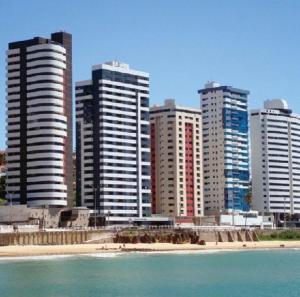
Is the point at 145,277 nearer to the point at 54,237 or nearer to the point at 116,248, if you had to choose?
the point at 116,248

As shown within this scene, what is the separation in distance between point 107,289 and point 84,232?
9181 centimetres

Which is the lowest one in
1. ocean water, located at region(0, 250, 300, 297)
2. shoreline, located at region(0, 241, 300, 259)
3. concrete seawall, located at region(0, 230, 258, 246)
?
ocean water, located at region(0, 250, 300, 297)

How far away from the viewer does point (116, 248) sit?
529ft

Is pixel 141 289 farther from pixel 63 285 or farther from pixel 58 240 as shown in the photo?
pixel 58 240

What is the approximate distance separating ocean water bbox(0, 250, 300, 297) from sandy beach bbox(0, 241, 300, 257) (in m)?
10.4

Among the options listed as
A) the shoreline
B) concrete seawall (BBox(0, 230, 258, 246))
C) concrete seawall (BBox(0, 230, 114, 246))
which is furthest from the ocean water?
concrete seawall (BBox(0, 230, 258, 246))

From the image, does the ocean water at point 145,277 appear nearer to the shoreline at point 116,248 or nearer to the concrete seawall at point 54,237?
the shoreline at point 116,248

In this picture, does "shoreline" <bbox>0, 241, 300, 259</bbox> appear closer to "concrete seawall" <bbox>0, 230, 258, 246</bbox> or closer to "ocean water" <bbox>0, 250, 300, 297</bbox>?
"concrete seawall" <bbox>0, 230, 258, 246</bbox>

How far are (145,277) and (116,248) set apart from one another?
6722 centimetres

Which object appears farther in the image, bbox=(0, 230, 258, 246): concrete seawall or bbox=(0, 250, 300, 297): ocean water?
bbox=(0, 230, 258, 246): concrete seawall

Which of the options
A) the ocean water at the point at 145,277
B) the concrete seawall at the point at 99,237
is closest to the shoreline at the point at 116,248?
the concrete seawall at the point at 99,237

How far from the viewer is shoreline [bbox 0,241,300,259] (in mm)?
142000

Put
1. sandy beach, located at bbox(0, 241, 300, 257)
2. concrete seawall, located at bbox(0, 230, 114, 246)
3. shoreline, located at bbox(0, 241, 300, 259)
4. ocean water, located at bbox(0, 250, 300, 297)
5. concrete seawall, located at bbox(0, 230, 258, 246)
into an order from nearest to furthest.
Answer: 1. ocean water, located at bbox(0, 250, 300, 297)
2. shoreline, located at bbox(0, 241, 300, 259)
3. sandy beach, located at bbox(0, 241, 300, 257)
4. concrete seawall, located at bbox(0, 230, 114, 246)
5. concrete seawall, located at bbox(0, 230, 258, 246)

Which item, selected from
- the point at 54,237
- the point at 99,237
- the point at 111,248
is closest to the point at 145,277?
the point at 111,248
